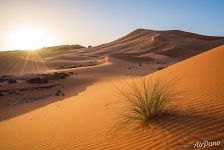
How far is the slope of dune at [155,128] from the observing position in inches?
213

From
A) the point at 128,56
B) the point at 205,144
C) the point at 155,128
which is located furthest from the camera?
the point at 128,56

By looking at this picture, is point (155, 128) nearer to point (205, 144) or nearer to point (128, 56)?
point (205, 144)

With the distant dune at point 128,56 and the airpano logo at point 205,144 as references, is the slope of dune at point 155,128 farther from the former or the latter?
the distant dune at point 128,56

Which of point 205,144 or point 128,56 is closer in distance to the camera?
point 205,144

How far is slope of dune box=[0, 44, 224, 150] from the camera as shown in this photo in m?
5.42

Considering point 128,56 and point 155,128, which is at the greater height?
point 128,56

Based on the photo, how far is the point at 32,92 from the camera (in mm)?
19125

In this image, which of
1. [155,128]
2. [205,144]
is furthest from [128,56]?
[205,144]

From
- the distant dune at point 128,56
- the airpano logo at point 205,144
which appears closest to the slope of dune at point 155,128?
the airpano logo at point 205,144

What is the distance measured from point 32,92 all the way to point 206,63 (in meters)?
12.2

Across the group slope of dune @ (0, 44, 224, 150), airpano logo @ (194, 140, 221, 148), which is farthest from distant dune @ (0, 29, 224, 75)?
airpano logo @ (194, 140, 221, 148)

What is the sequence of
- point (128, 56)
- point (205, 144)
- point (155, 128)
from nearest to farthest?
1. point (205, 144)
2. point (155, 128)
3. point (128, 56)

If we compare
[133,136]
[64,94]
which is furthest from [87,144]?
[64,94]

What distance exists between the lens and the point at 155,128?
5887 millimetres
